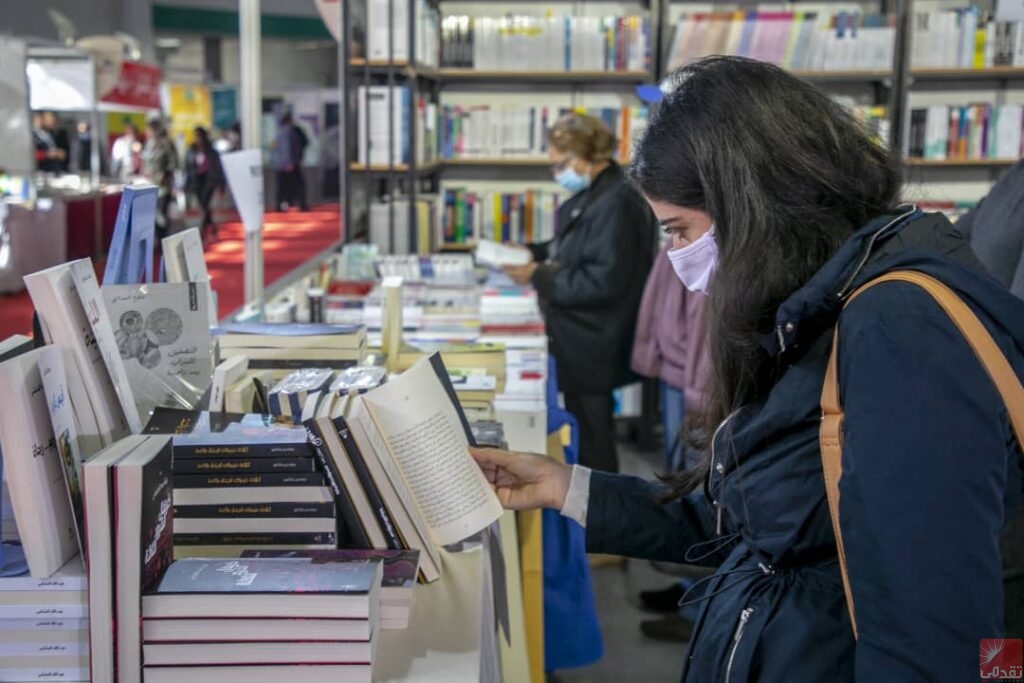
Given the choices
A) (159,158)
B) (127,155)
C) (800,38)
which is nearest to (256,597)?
(800,38)

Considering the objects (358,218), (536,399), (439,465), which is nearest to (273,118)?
(358,218)

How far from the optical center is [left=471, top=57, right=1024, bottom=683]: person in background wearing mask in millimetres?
1010

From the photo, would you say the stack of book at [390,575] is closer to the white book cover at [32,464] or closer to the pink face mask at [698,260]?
the white book cover at [32,464]

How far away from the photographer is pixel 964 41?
5926mm

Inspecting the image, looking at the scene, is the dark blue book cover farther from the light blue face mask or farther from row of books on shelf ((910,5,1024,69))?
row of books on shelf ((910,5,1024,69))

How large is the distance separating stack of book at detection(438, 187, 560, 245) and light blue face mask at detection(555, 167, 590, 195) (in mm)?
1529

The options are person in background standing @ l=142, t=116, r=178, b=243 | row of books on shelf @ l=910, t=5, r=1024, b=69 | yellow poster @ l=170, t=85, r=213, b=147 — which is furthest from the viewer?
yellow poster @ l=170, t=85, r=213, b=147

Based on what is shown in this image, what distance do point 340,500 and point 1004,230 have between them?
1.49 meters

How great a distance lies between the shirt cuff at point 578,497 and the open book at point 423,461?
0.35 feet

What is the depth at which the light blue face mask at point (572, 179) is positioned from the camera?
14.7 ft

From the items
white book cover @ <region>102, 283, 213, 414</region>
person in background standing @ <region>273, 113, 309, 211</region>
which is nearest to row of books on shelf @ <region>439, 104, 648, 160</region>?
white book cover @ <region>102, 283, 213, 414</region>

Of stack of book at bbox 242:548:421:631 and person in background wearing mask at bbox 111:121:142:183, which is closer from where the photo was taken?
stack of book at bbox 242:548:421:631

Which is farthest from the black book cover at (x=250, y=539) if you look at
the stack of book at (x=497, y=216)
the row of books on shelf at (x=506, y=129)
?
the row of books on shelf at (x=506, y=129)

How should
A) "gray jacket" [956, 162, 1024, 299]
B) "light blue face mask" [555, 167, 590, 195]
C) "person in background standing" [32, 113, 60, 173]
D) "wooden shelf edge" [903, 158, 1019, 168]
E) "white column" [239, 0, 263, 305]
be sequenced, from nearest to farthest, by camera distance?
"gray jacket" [956, 162, 1024, 299], "white column" [239, 0, 263, 305], "light blue face mask" [555, 167, 590, 195], "wooden shelf edge" [903, 158, 1019, 168], "person in background standing" [32, 113, 60, 173]
